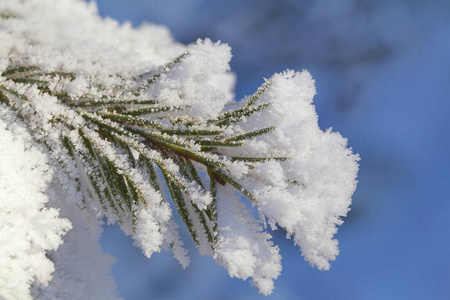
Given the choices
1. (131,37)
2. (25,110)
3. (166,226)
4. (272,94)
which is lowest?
(166,226)

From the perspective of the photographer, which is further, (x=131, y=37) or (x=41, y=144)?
(x=131, y=37)

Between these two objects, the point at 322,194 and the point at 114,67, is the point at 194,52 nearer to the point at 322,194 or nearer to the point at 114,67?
the point at 114,67

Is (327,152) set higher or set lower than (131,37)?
lower

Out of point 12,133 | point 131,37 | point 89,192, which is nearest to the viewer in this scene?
point 12,133

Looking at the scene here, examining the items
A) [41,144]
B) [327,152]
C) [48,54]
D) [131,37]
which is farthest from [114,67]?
[131,37]

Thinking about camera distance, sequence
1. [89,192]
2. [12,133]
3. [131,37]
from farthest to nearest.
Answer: [131,37] → [89,192] → [12,133]

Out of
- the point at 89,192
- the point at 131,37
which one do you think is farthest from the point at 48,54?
the point at 131,37
